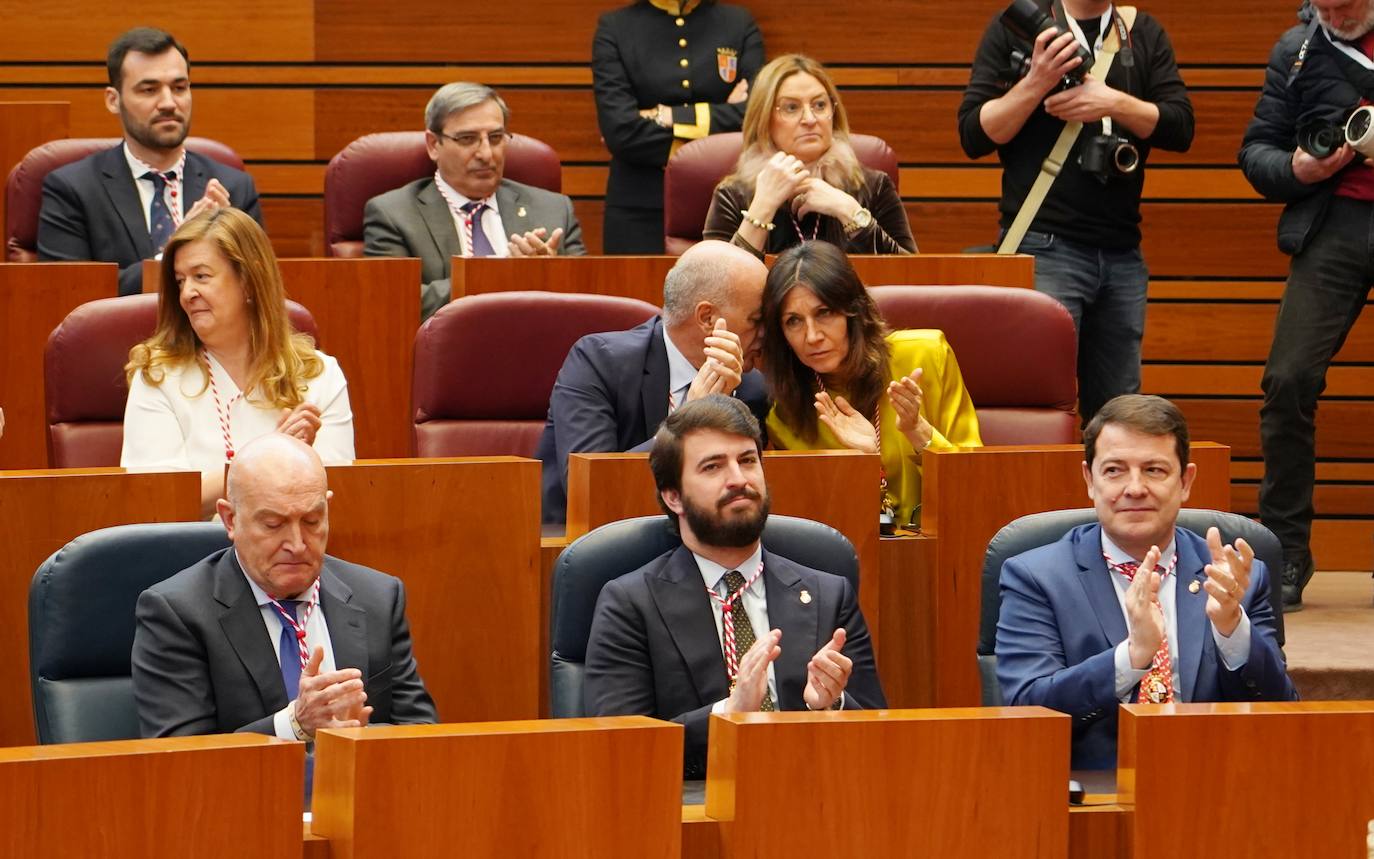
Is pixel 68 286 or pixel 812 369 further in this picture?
pixel 68 286

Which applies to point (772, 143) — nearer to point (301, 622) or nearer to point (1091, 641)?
point (1091, 641)

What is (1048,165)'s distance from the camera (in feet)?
10.9

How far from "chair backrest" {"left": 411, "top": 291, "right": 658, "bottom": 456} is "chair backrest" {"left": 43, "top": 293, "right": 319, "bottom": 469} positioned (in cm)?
40

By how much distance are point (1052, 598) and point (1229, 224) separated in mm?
2450

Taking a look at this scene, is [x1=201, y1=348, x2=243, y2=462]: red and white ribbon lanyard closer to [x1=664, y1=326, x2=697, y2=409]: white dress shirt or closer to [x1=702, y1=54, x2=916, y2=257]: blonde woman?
[x1=664, y1=326, x2=697, y2=409]: white dress shirt

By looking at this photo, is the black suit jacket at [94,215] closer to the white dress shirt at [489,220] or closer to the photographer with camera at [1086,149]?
the white dress shirt at [489,220]

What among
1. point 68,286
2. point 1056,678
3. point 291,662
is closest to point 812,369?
point 1056,678

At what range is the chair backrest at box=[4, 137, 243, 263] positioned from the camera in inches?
140

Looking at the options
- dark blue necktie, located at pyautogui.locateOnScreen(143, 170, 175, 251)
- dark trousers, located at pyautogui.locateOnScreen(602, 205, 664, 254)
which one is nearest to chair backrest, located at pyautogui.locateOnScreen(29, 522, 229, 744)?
dark blue necktie, located at pyautogui.locateOnScreen(143, 170, 175, 251)

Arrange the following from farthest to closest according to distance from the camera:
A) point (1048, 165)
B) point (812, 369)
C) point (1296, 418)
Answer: point (1048, 165), point (1296, 418), point (812, 369)

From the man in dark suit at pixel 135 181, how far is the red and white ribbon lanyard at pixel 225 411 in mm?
877

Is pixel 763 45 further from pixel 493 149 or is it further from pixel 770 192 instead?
pixel 770 192

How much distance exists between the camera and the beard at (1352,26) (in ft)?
9.82

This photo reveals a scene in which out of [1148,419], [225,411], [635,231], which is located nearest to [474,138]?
[635,231]
